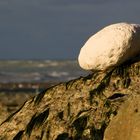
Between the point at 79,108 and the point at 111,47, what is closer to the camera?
the point at 111,47

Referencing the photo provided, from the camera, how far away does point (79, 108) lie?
68.2ft

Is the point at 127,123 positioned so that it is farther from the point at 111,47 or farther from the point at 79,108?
the point at 79,108

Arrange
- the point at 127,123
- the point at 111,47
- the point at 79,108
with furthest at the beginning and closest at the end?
the point at 79,108 < the point at 111,47 < the point at 127,123

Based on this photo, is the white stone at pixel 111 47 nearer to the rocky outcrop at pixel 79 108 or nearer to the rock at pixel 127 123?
the rocky outcrop at pixel 79 108

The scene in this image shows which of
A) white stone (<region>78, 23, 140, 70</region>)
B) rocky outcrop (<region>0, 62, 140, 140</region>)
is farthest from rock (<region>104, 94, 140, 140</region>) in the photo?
white stone (<region>78, 23, 140, 70</region>)

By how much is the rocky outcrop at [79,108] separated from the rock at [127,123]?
2.36 feet

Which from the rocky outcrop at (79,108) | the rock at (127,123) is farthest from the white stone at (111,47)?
the rock at (127,123)

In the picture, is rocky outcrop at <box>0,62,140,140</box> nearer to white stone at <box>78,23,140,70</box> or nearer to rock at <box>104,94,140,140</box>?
white stone at <box>78,23,140,70</box>

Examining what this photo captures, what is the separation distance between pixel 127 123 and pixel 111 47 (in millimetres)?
2461

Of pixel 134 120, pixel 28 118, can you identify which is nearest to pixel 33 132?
pixel 28 118

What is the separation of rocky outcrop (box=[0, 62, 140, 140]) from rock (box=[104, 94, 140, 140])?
72cm

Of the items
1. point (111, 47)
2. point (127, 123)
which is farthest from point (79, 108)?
point (127, 123)

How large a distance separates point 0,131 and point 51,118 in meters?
1.87

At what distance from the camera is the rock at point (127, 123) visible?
59.2 ft
